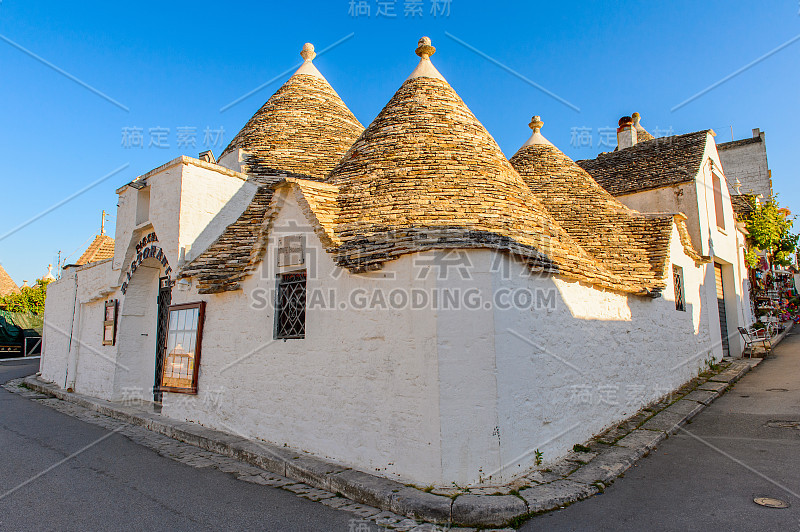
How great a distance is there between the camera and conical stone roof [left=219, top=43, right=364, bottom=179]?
11.2 m

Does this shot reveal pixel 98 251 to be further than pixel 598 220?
Yes

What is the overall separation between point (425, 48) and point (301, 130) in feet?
13.3

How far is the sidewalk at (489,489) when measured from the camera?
4.74 metres

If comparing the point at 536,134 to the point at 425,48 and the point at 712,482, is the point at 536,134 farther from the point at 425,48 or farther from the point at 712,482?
the point at 712,482

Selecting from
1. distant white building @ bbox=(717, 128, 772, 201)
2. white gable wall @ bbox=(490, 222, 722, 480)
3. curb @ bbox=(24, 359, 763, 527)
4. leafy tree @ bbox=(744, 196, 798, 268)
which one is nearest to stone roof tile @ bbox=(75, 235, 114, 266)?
curb @ bbox=(24, 359, 763, 527)

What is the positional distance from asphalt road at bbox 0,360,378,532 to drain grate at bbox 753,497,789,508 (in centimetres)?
384

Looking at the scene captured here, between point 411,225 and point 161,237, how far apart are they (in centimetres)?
587

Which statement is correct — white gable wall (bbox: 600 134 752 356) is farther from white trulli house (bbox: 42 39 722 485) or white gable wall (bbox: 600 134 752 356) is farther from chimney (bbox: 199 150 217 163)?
chimney (bbox: 199 150 217 163)

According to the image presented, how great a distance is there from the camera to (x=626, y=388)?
8078 millimetres

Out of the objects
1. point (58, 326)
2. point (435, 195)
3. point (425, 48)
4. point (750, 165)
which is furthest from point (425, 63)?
point (750, 165)

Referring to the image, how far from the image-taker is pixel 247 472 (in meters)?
6.35

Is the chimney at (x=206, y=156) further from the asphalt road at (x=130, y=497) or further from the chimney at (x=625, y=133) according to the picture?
the chimney at (x=625, y=133)

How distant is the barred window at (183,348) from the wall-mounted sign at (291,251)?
7.45ft

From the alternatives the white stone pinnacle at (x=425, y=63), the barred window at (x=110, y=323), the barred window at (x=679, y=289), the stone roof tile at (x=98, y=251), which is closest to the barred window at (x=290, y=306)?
the white stone pinnacle at (x=425, y=63)
